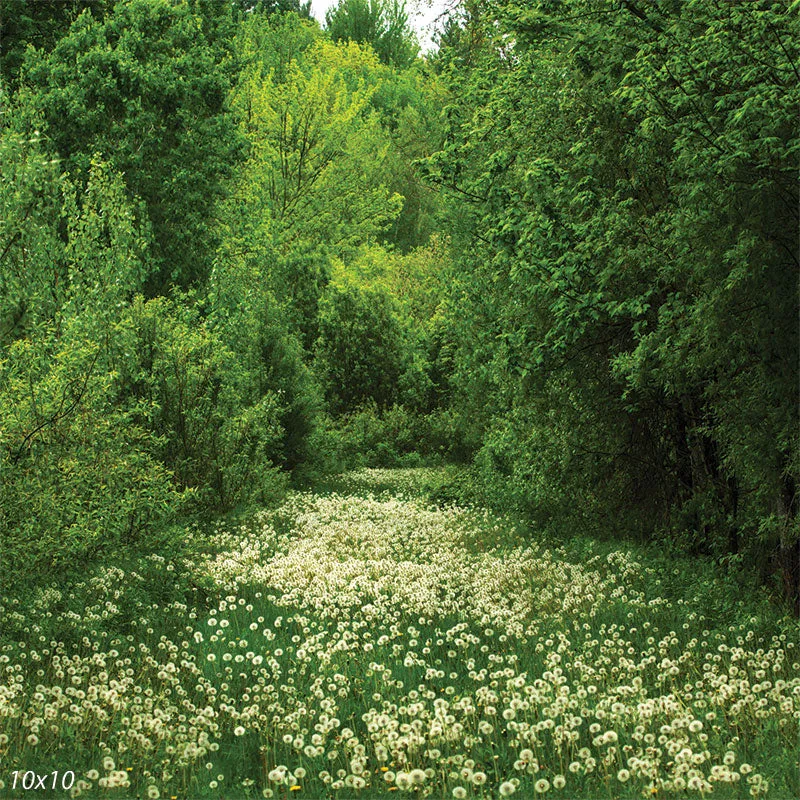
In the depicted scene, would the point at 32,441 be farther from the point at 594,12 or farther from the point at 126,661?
the point at 594,12

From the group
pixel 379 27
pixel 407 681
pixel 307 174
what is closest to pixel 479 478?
pixel 407 681

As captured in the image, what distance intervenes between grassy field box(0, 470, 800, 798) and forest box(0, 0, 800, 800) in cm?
5

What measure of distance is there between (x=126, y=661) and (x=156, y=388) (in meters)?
9.11

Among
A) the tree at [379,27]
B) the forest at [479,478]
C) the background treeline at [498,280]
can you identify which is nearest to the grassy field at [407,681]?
the forest at [479,478]

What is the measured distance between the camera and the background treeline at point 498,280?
826 cm

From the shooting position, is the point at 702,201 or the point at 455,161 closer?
the point at 702,201

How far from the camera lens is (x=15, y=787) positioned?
546cm

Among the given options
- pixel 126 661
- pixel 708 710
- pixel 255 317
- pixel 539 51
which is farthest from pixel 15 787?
pixel 255 317

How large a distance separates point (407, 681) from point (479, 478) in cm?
1303

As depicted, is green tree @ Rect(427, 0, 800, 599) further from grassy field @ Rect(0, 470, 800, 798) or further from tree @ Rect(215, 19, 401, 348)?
tree @ Rect(215, 19, 401, 348)

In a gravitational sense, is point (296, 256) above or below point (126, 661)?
above

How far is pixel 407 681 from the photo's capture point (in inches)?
316

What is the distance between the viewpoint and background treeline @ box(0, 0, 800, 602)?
8.26m

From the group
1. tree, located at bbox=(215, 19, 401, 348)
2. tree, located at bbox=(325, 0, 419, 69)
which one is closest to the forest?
tree, located at bbox=(215, 19, 401, 348)
